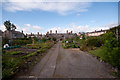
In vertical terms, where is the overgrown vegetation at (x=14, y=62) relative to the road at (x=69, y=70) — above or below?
above

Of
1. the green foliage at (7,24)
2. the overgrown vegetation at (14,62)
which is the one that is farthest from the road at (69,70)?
the green foliage at (7,24)

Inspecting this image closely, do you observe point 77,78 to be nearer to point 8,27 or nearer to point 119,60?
point 119,60

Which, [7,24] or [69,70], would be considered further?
[7,24]

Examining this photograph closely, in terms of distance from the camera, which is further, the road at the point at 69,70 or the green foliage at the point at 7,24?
the green foliage at the point at 7,24

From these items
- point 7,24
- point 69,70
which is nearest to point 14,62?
point 69,70

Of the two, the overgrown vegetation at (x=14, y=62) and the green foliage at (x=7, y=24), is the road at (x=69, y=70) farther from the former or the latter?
the green foliage at (x=7, y=24)

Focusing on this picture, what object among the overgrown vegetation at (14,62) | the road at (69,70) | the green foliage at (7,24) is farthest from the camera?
the green foliage at (7,24)

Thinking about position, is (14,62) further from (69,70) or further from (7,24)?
(7,24)

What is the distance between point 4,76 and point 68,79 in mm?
2824

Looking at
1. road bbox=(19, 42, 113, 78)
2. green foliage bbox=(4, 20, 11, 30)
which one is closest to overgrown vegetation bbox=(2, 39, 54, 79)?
road bbox=(19, 42, 113, 78)

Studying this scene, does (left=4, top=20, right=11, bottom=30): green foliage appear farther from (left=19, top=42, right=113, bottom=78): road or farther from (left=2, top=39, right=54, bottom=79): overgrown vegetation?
(left=19, top=42, right=113, bottom=78): road

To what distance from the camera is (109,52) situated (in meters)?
3.31

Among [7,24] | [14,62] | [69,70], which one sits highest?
[7,24]

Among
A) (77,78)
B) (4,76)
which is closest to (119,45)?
(77,78)
